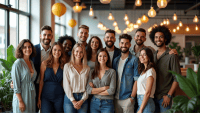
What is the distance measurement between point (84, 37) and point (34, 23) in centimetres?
361

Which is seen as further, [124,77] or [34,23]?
[34,23]

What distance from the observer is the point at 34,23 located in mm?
6520

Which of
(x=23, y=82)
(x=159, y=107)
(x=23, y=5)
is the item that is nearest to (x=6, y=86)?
(x=23, y=82)

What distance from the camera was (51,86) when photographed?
288 centimetres

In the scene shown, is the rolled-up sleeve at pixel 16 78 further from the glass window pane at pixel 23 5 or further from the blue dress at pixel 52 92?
the glass window pane at pixel 23 5

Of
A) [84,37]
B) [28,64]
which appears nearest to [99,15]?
[84,37]

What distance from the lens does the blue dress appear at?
285cm

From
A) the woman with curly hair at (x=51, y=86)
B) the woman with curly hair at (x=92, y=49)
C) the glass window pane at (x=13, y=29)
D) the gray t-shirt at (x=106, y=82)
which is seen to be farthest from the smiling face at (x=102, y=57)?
the glass window pane at (x=13, y=29)

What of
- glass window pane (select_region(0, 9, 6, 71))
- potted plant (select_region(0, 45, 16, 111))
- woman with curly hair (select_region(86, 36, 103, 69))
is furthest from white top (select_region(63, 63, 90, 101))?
glass window pane (select_region(0, 9, 6, 71))

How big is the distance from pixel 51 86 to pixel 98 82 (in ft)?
2.41

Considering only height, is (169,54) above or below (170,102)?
above

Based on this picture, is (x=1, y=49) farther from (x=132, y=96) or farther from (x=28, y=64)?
(x=132, y=96)

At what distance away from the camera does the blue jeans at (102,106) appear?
2.69 meters

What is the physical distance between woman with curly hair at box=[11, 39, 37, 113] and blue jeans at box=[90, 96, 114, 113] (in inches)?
36.2
